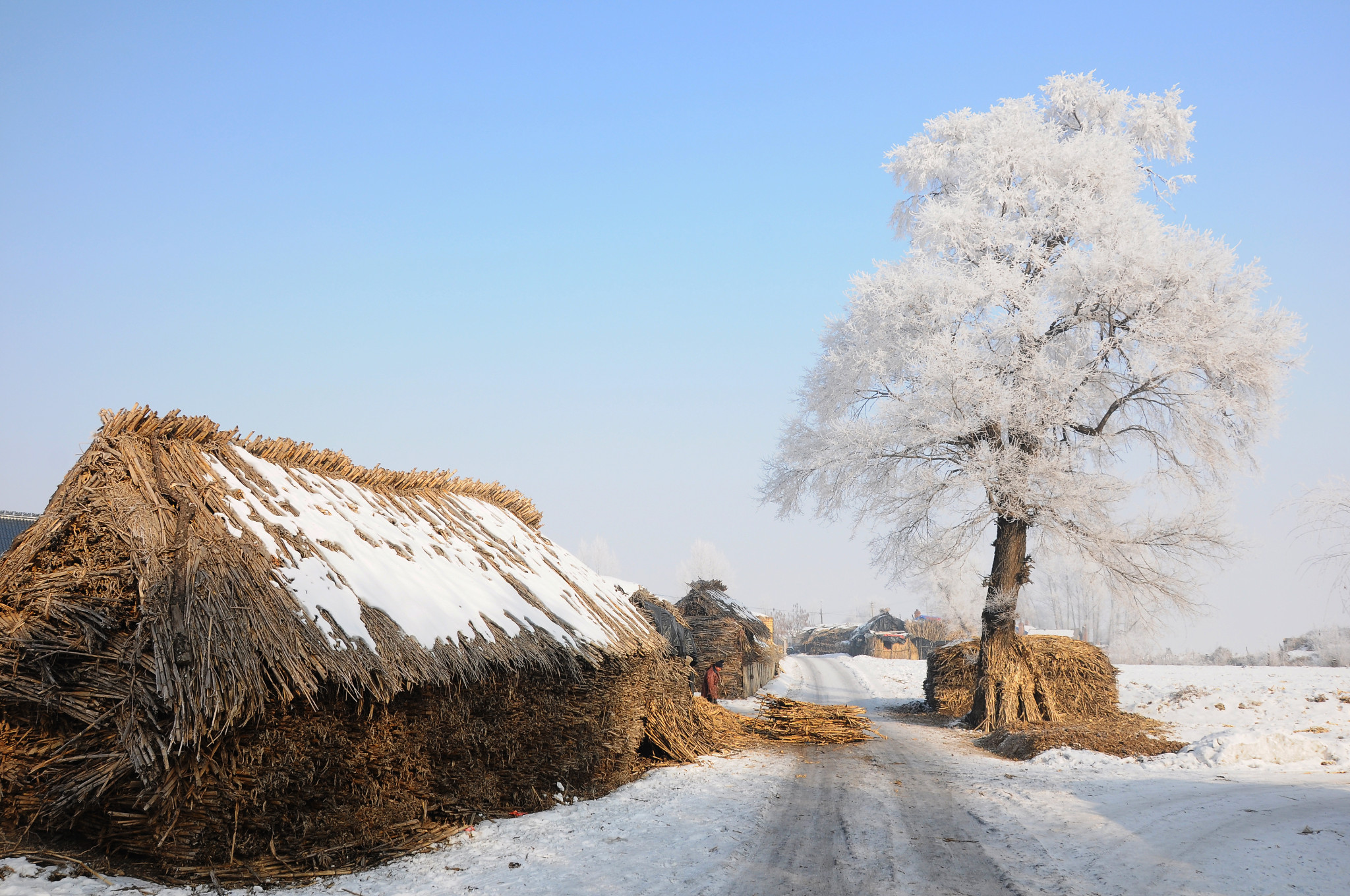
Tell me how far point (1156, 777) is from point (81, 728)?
474 inches

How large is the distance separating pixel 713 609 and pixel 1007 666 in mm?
10370

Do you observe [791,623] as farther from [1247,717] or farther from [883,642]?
[1247,717]

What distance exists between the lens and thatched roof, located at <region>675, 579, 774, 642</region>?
25.9m

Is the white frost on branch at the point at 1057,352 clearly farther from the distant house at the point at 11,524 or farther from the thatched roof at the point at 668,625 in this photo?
the distant house at the point at 11,524

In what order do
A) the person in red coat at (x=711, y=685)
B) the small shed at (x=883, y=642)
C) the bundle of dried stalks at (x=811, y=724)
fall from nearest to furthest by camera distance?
the bundle of dried stalks at (x=811, y=724) < the person in red coat at (x=711, y=685) < the small shed at (x=883, y=642)

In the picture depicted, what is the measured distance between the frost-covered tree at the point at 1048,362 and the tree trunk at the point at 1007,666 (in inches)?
1.7

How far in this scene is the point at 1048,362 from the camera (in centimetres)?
1708

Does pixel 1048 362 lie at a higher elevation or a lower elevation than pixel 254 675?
higher

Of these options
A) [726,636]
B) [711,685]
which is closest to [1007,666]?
[711,685]

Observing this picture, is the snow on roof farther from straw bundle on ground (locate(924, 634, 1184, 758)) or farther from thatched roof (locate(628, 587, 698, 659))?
straw bundle on ground (locate(924, 634, 1184, 758))

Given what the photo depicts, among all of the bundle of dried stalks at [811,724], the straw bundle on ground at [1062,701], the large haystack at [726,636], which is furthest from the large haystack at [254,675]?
the large haystack at [726,636]

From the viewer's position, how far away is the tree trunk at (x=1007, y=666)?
1697 centimetres

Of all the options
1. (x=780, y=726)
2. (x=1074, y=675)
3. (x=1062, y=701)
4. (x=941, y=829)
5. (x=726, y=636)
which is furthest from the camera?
(x=726, y=636)

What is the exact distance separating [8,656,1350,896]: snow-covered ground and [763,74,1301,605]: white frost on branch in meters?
4.98
